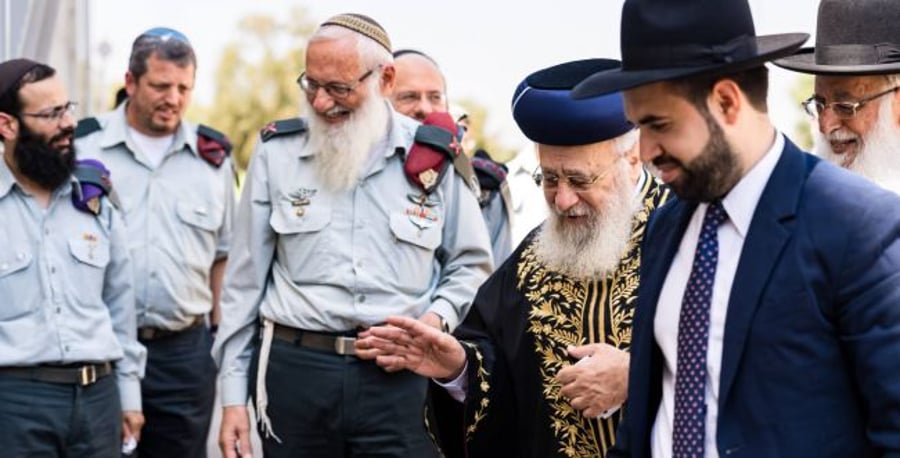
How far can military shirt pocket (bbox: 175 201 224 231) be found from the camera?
673 cm

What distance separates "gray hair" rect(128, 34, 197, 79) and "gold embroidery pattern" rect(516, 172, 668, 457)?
3247 millimetres

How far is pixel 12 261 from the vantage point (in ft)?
Answer: 18.0

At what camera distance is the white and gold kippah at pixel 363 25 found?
209 inches

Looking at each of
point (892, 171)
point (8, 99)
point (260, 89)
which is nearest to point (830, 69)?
point (892, 171)

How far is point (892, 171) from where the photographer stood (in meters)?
4.31

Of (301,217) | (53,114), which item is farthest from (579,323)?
(53,114)

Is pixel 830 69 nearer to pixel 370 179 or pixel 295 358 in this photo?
pixel 370 179

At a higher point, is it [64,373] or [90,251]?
[90,251]

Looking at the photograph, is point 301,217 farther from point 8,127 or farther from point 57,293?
point 8,127

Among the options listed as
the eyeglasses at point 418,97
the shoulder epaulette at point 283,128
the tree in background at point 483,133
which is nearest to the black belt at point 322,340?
the shoulder epaulette at point 283,128

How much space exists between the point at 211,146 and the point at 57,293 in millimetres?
1640

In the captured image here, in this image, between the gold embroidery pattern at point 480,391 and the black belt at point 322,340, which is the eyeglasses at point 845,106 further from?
the black belt at point 322,340

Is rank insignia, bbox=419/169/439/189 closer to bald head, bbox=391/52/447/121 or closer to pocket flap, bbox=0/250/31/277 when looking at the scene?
pocket flap, bbox=0/250/31/277

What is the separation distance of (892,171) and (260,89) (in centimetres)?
2981
